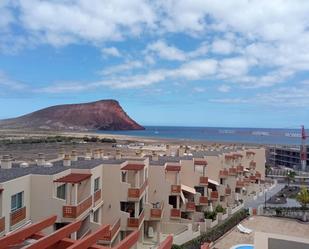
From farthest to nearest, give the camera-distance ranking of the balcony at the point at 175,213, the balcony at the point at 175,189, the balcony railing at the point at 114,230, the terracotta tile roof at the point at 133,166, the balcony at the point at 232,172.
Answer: the balcony at the point at 232,172 → the balcony at the point at 175,189 → the balcony at the point at 175,213 → the terracotta tile roof at the point at 133,166 → the balcony railing at the point at 114,230

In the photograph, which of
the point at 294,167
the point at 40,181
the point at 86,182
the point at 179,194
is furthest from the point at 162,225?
the point at 294,167

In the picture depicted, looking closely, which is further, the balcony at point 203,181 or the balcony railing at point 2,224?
the balcony at point 203,181

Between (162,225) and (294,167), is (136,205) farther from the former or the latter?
(294,167)

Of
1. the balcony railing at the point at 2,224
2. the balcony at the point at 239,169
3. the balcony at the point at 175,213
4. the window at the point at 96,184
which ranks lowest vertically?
the balcony at the point at 175,213

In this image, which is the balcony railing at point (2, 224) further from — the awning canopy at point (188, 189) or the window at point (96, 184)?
the awning canopy at point (188, 189)

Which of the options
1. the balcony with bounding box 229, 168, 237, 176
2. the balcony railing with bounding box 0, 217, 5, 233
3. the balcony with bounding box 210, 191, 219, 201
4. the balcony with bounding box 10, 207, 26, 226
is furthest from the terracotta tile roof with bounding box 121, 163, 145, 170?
the balcony with bounding box 229, 168, 237, 176

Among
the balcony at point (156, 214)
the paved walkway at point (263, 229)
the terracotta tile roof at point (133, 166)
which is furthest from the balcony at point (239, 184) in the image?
the terracotta tile roof at point (133, 166)

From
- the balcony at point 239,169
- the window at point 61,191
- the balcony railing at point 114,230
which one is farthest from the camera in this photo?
the balcony at point 239,169
